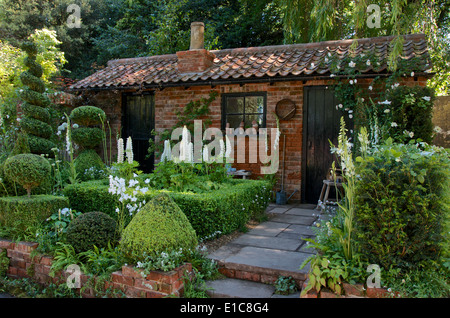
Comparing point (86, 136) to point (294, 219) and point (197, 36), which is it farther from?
point (294, 219)

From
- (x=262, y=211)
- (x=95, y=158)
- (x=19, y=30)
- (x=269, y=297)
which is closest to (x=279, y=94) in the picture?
(x=262, y=211)

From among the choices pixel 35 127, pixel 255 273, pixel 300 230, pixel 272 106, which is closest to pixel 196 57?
pixel 272 106

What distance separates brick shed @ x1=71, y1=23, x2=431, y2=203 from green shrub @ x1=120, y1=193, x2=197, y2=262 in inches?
172

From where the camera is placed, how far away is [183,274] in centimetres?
304

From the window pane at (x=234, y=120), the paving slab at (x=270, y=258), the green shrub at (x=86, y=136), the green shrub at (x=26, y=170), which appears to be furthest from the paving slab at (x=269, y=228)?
the green shrub at (x=86, y=136)

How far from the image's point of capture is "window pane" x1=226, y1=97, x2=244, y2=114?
7719 millimetres

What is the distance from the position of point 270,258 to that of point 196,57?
5690 millimetres

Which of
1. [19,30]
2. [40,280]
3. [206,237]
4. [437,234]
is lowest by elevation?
[40,280]

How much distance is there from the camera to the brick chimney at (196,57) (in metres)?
8.06

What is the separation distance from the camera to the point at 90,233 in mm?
3520

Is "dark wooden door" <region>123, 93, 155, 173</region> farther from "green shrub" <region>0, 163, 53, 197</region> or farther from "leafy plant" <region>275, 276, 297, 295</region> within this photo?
"leafy plant" <region>275, 276, 297, 295</region>
